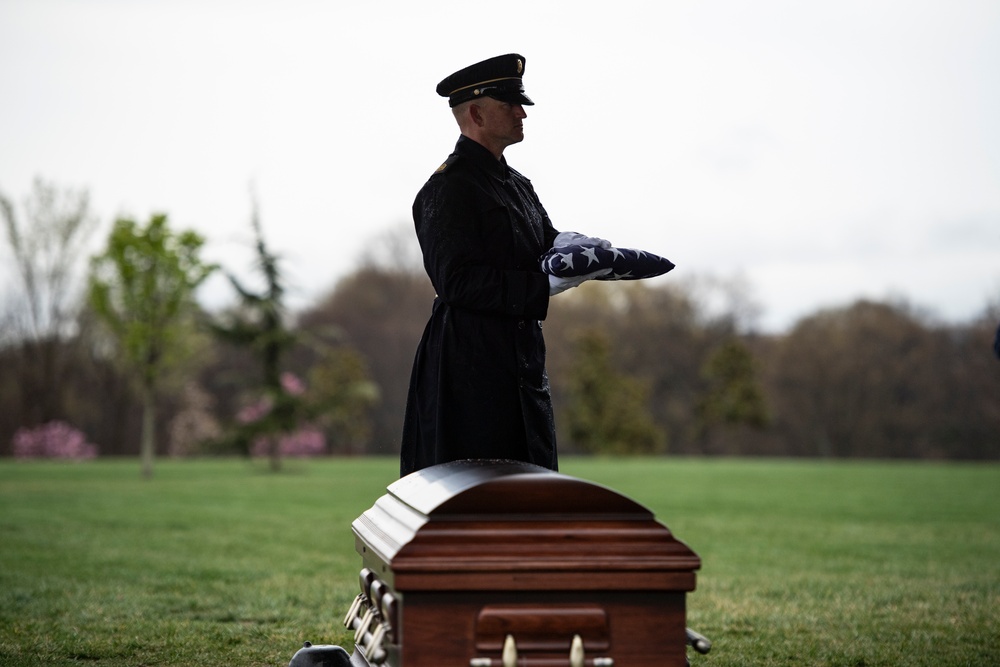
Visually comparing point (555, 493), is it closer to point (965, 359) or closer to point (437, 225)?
point (437, 225)

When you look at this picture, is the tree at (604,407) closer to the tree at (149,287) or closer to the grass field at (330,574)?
the tree at (149,287)

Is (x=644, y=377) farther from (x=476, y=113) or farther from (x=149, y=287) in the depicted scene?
(x=476, y=113)

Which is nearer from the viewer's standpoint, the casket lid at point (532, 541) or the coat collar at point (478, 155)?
the casket lid at point (532, 541)

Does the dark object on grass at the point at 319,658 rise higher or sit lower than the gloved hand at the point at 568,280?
lower

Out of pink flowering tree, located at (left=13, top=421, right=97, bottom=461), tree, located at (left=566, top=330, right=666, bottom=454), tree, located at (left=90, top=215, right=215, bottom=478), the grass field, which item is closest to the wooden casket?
the grass field

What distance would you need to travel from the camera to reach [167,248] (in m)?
20.3

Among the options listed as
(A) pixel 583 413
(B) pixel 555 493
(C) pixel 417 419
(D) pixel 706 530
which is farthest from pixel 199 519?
(A) pixel 583 413

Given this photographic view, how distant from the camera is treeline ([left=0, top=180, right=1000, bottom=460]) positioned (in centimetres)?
4081

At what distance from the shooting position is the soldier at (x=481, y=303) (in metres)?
3.18

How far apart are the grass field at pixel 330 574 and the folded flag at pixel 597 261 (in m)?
2.01

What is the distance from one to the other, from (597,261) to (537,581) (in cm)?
117

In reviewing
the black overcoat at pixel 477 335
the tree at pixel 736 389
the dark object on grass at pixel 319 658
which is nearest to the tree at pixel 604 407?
the tree at pixel 736 389

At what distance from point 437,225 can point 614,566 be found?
1.30 meters

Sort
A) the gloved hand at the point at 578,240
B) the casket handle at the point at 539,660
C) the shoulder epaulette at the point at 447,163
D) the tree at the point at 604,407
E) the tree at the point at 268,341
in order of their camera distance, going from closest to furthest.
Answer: the casket handle at the point at 539,660 < the gloved hand at the point at 578,240 < the shoulder epaulette at the point at 447,163 < the tree at the point at 268,341 < the tree at the point at 604,407
